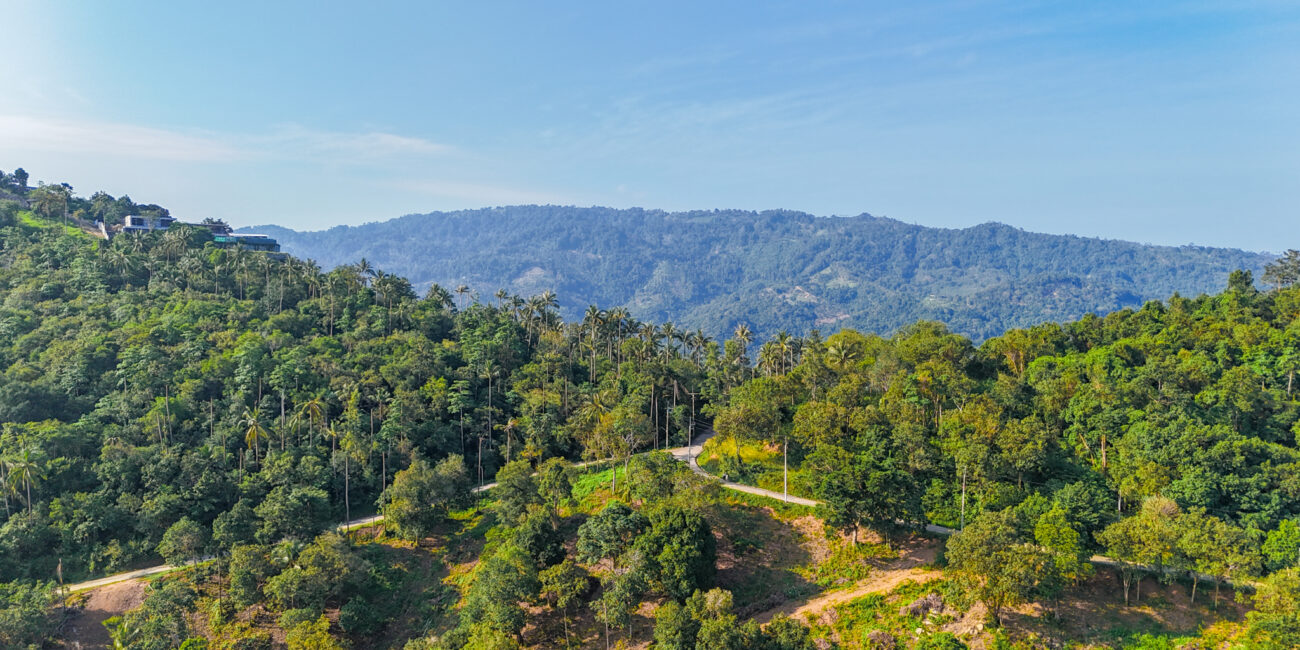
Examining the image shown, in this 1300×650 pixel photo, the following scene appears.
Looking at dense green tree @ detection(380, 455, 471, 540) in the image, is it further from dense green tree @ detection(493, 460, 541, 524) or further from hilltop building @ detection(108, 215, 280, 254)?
hilltop building @ detection(108, 215, 280, 254)

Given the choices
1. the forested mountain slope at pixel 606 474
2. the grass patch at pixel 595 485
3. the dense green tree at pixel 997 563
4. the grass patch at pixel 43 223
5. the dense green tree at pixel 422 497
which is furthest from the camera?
the grass patch at pixel 43 223

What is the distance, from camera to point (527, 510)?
61125 mm

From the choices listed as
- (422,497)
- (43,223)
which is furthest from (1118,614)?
(43,223)

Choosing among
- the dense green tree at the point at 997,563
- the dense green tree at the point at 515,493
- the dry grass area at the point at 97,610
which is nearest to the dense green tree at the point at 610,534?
the dense green tree at the point at 515,493

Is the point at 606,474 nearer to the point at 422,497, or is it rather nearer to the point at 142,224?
the point at 422,497

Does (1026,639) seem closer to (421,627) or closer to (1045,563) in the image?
(1045,563)

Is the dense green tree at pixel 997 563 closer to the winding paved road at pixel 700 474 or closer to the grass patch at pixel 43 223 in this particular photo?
the winding paved road at pixel 700 474

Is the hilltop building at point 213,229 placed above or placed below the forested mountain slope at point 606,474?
above

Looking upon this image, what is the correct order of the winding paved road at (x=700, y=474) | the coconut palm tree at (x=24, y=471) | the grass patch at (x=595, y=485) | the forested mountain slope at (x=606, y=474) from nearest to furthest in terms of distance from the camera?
the forested mountain slope at (x=606, y=474)
the winding paved road at (x=700, y=474)
the coconut palm tree at (x=24, y=471)
the grass patch at (x=595, y=485)

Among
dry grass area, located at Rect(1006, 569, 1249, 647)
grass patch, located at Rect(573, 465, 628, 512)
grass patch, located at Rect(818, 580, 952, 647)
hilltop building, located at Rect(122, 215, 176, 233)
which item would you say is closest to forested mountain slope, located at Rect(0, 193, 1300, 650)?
grass patch, located at Rect(818, 580, 952, 647)

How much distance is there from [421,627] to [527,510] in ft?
40.9

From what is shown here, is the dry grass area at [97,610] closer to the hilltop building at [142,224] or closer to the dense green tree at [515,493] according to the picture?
the dense green tree at [515,493]

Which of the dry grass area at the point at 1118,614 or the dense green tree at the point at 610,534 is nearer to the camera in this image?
the dry grass area at the point at 1118,614

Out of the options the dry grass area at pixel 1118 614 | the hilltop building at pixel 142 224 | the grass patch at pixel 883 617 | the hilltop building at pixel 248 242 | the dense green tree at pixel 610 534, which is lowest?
the grass patch at pixel 883 617
